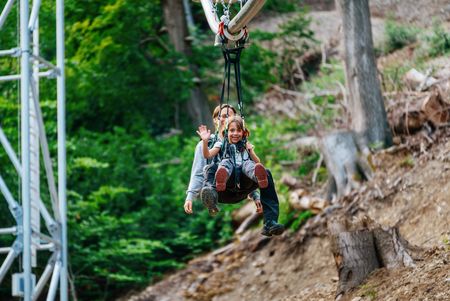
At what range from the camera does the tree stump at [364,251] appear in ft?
33.2

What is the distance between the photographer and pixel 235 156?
774 cm

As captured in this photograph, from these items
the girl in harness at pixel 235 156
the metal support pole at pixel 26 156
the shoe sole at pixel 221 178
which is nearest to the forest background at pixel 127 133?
the metal support pole at pixel 26 156

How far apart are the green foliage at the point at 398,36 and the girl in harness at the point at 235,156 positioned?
34.3 ft

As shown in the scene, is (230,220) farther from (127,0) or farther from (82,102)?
(127,0)

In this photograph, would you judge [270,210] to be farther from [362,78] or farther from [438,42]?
[438,42]

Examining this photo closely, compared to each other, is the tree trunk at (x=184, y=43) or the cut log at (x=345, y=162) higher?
the tree trunk at (x=184, y=43)

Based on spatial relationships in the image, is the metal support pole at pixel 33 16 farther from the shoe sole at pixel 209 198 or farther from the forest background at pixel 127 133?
the forest background at pixel 127 133

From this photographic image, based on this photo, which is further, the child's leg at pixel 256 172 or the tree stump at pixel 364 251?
the tree stump at pixel 364 251

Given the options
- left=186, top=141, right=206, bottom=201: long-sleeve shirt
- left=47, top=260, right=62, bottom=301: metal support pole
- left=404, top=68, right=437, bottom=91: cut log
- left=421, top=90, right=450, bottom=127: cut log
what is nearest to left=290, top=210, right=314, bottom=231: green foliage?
left=421, top=90, right=450, bottom=127: cut log

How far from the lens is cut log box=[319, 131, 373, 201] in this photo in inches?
527

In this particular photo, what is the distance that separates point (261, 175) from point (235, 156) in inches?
15.7

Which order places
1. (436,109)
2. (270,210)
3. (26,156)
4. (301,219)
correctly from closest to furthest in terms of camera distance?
(270,210), (26,156), (436,109), (301,219)

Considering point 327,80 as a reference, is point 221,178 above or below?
below

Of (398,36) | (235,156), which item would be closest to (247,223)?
(398,36)
